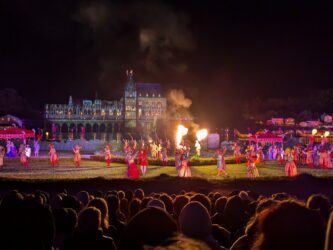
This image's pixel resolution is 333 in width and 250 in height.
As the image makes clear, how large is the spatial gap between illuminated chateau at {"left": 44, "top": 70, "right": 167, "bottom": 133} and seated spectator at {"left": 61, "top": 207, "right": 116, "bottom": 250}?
312 ft

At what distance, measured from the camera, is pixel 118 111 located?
10644 centimetres

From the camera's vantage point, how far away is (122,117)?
345 ft

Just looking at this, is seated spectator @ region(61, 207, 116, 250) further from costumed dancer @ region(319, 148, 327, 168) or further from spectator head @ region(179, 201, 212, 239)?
costumed dancer @ region(319, 148, 327, 168)

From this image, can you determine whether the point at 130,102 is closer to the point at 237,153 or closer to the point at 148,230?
the point at 237,153

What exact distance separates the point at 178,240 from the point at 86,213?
160 cm

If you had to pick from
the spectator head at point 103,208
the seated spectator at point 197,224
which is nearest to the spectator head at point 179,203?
the spectator head at point 103,208

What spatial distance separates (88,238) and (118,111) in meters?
104

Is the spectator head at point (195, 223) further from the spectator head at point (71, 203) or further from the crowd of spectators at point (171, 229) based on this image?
the spectator head at point (71, 203)

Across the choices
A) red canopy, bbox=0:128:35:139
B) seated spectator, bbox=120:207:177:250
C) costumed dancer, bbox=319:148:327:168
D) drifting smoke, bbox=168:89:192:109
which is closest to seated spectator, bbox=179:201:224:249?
seated spectator, bbox=120:207:177:250

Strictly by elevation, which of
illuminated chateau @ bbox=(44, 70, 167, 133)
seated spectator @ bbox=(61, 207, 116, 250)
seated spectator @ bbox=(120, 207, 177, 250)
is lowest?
seated spectator @ bbox=(61, 207, 116, 250)

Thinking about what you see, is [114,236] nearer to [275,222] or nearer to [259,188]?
[275,222]

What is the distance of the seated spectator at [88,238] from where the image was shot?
3.61 m

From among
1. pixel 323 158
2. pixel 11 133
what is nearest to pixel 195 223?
pixel 323 158

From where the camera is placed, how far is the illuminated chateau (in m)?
101
